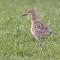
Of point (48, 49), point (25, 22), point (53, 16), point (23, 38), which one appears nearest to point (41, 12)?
point (53, 16)

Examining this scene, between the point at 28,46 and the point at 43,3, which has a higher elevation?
the point at 43,3

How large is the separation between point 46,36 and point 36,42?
0.35 metres

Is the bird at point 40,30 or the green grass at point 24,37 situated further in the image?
the bird at point 40,30

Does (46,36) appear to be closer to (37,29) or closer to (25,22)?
(37,29)

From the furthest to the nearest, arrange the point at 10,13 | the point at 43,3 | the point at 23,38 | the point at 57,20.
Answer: the point at 43,3 → the point at 10,13 → the point at 57,20 → the point at 23,38

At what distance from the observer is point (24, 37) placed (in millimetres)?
11852

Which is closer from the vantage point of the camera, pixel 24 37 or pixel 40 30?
pixel 40 30

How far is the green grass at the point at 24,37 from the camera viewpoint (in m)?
10.6

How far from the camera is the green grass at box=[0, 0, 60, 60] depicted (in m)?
10.6

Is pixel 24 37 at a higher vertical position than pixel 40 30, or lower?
lower

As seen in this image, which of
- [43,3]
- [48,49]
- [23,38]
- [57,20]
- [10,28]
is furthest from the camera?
[43,3]

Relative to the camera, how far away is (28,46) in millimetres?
11086

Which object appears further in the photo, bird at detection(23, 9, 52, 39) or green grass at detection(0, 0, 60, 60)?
bird at detection(23, 9, 52, 39)

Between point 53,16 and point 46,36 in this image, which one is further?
point 53,16
